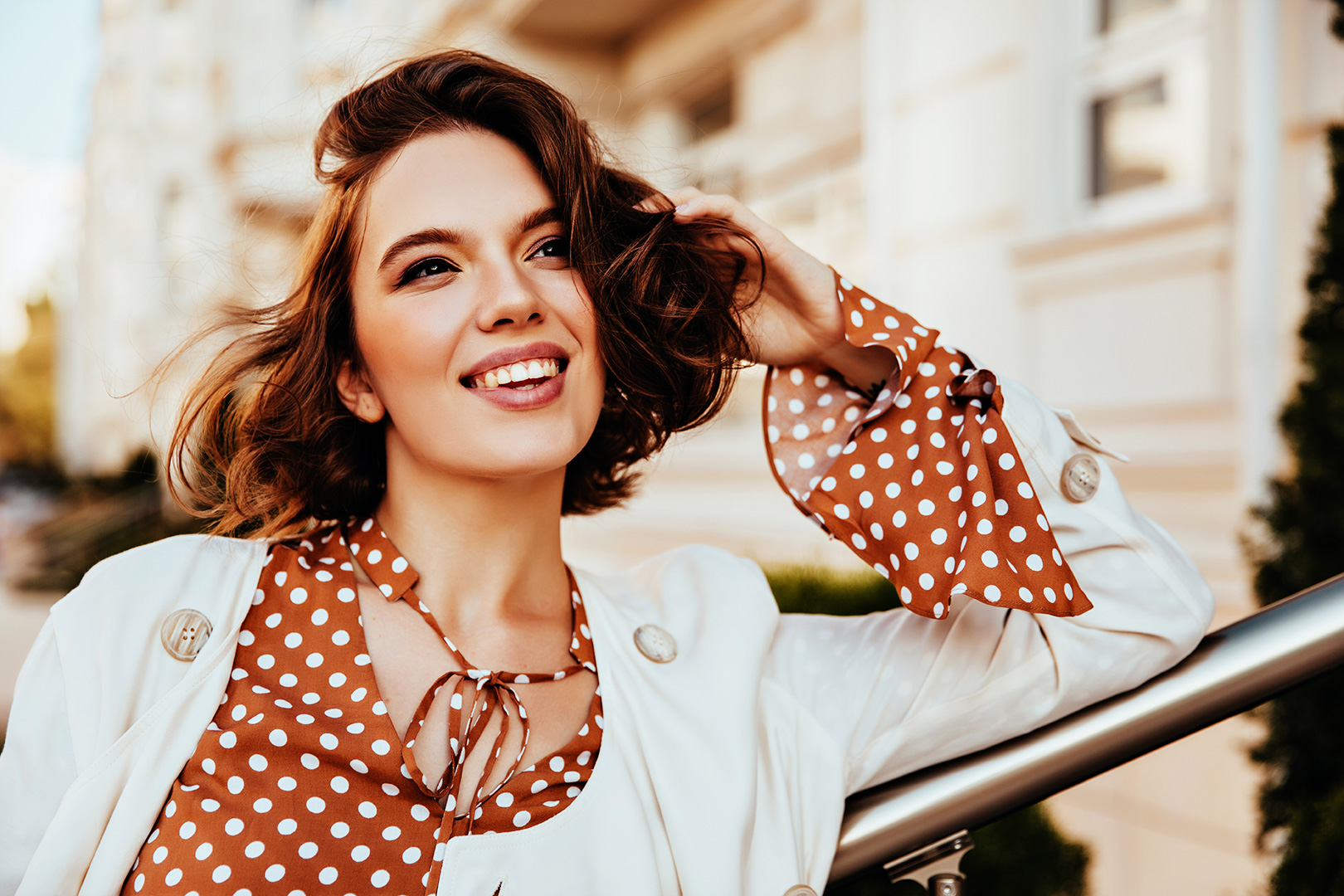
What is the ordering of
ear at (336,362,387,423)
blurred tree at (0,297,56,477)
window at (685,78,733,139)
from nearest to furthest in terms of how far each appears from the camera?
ear at (336,362,387,423), window at (685,78,733,139), blurred tree at (0,297,56,477)

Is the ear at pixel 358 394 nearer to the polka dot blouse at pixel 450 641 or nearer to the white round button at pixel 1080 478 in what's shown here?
the polka dot blouse at pixel 450 641

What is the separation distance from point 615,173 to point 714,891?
1099 mm

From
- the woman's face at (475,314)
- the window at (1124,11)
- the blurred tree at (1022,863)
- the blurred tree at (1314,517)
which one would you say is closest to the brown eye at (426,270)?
the woman's face at (475,314)

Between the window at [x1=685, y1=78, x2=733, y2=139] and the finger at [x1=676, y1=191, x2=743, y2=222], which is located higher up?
the window at [x1=685, y1=78, x2=733, y2=139]

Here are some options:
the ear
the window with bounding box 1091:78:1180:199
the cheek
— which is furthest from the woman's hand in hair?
the window with bounding box 1091:78:1180:199

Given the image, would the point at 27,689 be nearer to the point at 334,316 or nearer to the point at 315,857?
the point at 315,857

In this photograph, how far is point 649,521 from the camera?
768 cm

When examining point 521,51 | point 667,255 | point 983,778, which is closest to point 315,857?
point 983,778

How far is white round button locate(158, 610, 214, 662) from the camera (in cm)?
135

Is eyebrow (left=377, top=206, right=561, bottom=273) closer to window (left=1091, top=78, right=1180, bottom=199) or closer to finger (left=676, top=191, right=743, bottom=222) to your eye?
finger (left=676, top=191, right=743, bottom=222)

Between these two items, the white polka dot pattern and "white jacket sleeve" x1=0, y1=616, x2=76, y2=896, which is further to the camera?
the white polka dot pattern

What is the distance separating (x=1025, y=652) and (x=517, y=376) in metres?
0.80

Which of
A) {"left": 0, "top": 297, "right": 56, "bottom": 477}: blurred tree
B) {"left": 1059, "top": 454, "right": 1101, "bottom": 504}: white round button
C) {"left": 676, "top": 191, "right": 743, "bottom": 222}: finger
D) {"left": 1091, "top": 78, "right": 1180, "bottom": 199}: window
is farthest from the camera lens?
{"left": 0, "top": 297, "right": 56, "bottom": 477}: blurred tree

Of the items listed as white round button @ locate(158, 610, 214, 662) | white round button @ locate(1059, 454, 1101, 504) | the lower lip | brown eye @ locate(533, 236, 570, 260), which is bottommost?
white round button @ locate(158, 610, 214, 662)
